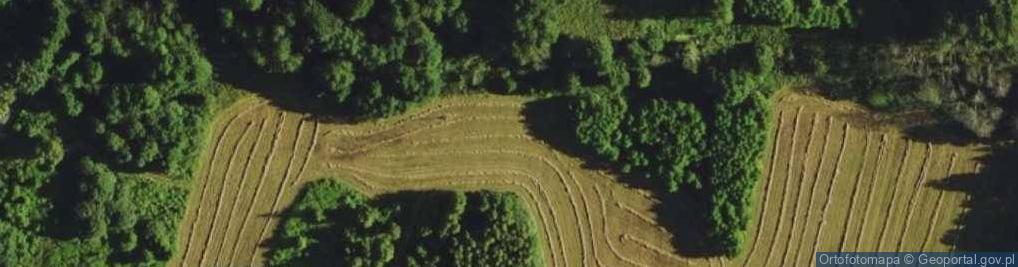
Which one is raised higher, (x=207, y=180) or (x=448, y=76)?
(x=448, y=76)

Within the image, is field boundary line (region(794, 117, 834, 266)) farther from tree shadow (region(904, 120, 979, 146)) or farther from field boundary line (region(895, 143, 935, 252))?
field boundary line (region(895, 143, 935, 252))

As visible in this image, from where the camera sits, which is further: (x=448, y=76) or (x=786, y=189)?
(x=786, y=189)

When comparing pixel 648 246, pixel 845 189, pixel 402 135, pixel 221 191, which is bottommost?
pixel 221 191

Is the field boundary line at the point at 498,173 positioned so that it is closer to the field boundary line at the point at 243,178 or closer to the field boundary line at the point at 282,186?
the field boundary line at the point at 282,186

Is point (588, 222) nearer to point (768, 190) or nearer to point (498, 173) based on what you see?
point (498, 173)

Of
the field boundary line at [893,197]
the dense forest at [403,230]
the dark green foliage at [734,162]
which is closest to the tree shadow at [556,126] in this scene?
the dense forest at [403,230]

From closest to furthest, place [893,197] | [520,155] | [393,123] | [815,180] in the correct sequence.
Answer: [393,123]
[520,155]
[815,180]
[893,197]

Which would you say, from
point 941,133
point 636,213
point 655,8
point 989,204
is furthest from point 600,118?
point 989,204

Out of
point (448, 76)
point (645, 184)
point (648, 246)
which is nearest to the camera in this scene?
point (448, 76)
